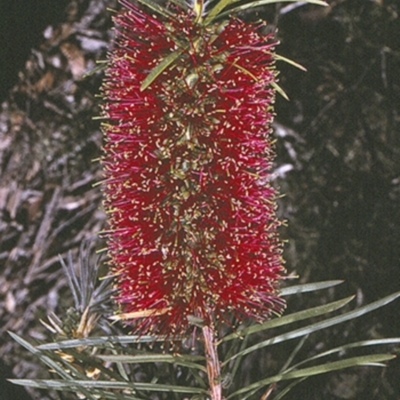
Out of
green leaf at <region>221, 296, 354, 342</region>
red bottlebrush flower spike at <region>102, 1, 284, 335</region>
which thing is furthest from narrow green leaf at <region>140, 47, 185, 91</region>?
green leaf at <region>221, 296, 354, 342</region>

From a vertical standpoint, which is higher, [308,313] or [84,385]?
[308,313]

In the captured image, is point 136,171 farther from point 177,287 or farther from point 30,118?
point 30,118

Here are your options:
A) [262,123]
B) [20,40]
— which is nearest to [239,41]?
[262,123]

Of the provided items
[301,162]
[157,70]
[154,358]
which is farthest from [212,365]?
[301,162]

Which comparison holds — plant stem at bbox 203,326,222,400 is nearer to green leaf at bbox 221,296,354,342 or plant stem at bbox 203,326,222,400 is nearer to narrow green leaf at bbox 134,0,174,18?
green leaf at bbox 221,296,354,342

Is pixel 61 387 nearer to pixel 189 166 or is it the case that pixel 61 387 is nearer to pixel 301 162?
pixel 189 166

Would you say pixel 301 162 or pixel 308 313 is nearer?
pixel 308 313
